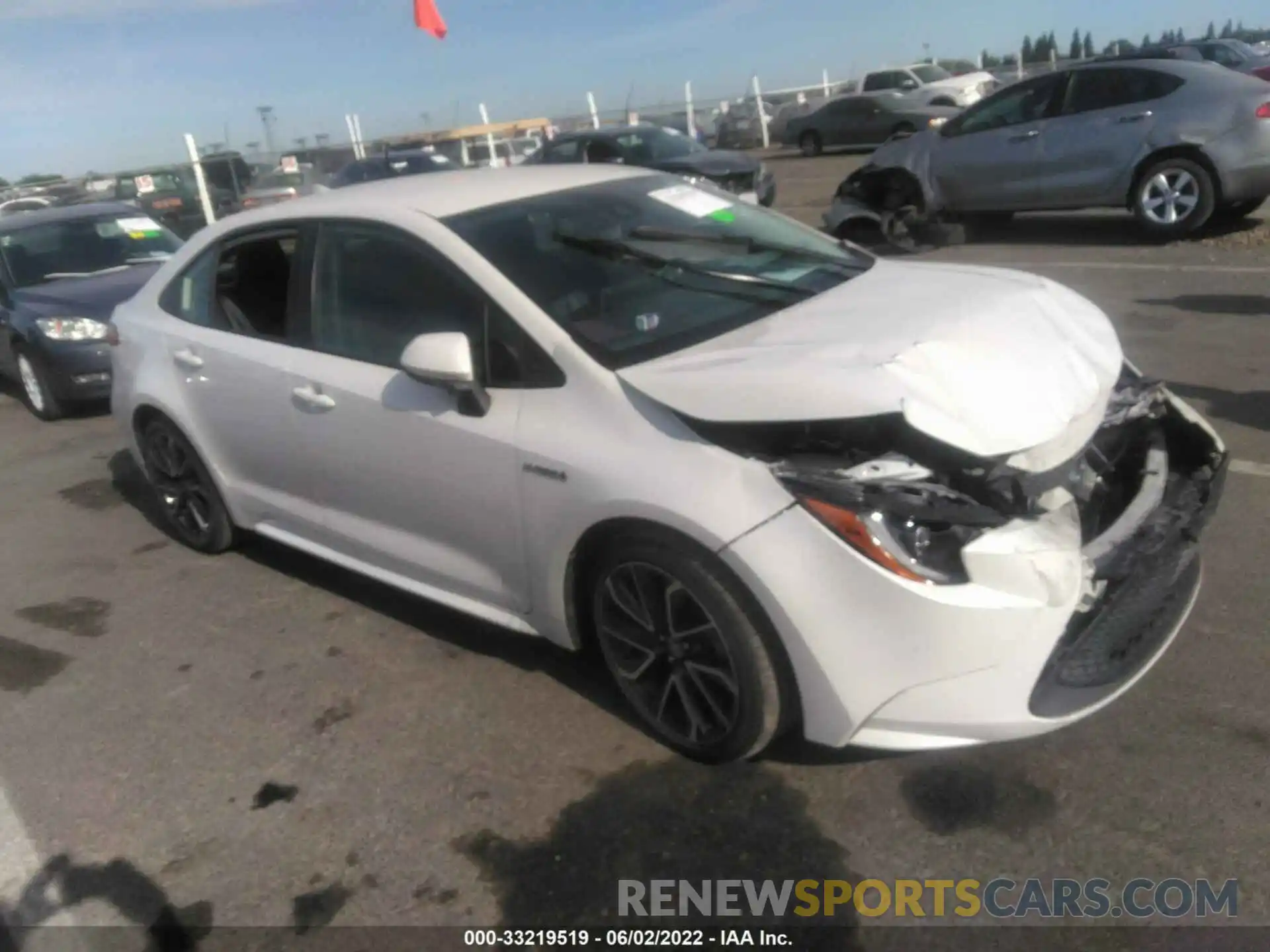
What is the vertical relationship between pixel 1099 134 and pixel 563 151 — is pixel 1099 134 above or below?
above

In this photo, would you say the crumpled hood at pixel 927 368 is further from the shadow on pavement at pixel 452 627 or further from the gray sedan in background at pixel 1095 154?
the gray sedan in background at pixel 1095 154

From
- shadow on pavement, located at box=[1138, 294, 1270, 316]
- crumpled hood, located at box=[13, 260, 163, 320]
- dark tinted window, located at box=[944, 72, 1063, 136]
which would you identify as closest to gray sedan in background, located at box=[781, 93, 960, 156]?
dark tinted window, located at box=[944, 72, 1063, 136]

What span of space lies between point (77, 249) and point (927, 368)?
28.4 ft

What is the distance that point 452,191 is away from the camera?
412 centimetres

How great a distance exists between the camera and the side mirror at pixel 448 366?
3307 mm

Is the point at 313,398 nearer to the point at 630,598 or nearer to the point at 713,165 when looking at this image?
the point at 630,598

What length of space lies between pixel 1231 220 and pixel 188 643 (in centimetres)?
1003

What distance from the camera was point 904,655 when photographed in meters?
2.71

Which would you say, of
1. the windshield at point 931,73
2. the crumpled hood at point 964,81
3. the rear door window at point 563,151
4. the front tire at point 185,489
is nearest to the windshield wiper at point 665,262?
the front tire at point 185,489

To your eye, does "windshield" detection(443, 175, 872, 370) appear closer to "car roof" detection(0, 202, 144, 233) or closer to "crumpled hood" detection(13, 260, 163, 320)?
"crumpled hood" detection(13, 260, 163, 320)

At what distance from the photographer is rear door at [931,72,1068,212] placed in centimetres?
1059

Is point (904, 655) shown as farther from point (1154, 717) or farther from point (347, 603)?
point (347, 603)

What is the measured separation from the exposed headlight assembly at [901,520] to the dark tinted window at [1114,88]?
867 centimetres

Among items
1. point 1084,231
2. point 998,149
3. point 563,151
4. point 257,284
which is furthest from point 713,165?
point 257,284
